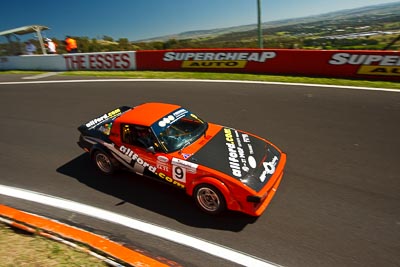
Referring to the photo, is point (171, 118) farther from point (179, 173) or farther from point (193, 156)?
point (179, 173)

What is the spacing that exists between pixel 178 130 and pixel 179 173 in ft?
3.03

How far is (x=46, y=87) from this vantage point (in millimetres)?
14266

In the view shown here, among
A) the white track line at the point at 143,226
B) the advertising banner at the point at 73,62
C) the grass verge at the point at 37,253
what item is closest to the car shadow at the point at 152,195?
the white track line at the point at 143,226

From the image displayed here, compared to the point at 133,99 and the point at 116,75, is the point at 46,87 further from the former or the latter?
the point at 133,99

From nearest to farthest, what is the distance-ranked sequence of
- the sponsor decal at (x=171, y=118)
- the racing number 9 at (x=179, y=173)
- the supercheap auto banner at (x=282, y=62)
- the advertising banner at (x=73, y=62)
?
the racing number 9 at (x=179, y=173), the sponsor decal at (x=171, y=118), the supercheap auto banner at (x=282, y=62), the advertising banner at (x=73, y=62)

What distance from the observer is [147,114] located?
5.94 m

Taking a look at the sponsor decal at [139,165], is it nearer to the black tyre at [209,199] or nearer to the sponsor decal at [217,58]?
the black tyre at [209,199]

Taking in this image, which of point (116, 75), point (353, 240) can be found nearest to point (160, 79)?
point (116, 75)

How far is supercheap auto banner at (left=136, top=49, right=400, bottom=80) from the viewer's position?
37.9 ft

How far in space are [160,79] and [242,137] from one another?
30.7 ft

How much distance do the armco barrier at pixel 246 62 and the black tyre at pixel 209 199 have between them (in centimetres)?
975

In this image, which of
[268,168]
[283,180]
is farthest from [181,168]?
[283,180]

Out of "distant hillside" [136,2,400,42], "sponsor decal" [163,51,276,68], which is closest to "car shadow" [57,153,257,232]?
"sponsor decal" [163,51,276,68]

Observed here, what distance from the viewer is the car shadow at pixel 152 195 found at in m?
4.94
